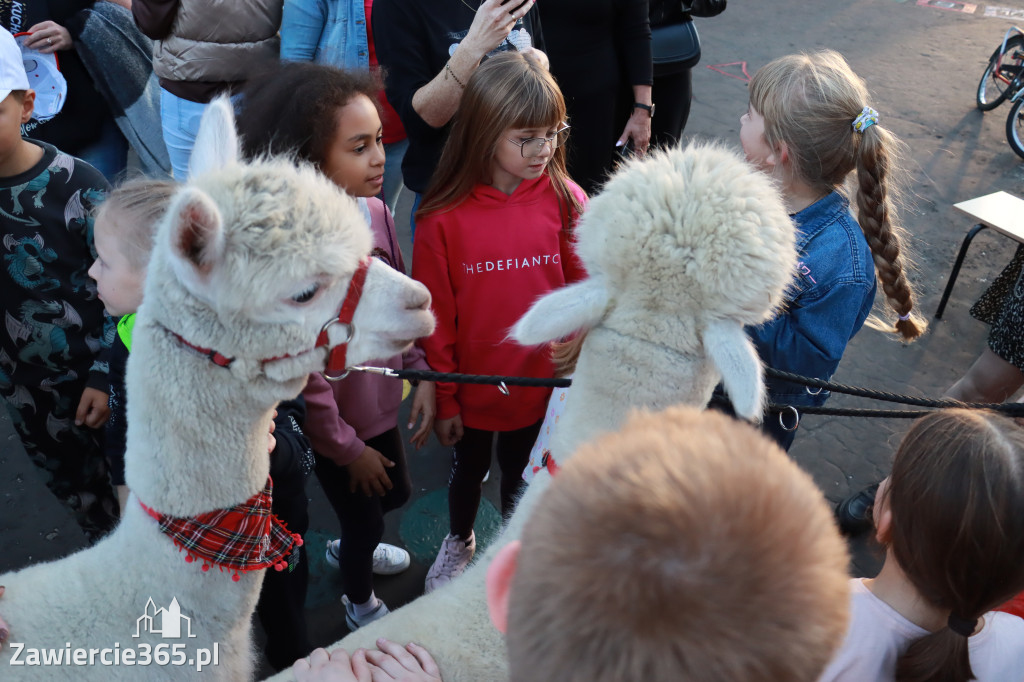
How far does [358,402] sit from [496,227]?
73 centimetres

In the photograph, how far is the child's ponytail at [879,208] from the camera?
6.56 ft

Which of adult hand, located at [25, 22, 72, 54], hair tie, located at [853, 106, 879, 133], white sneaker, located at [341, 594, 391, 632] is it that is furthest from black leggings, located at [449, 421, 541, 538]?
adult hand, located at [25, 22, 72, 54]

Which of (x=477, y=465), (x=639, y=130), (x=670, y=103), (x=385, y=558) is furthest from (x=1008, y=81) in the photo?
(x=385, y=558)

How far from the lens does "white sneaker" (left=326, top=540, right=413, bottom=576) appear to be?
9.51 feet

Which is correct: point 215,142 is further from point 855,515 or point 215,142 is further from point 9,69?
point 855,515

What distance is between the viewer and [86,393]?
2059 millimetres

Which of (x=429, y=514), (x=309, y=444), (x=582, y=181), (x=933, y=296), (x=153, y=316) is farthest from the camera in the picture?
(x=933, y=296)

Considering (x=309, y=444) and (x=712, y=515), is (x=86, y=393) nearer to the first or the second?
(x=309, y=444)

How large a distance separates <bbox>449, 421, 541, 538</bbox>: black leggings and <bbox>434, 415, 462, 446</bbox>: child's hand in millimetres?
99

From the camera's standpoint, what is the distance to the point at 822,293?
6.52ft

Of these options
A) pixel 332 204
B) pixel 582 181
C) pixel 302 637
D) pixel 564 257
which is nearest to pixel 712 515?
pixel 332 204

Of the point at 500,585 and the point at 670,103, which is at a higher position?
the point at 500,585

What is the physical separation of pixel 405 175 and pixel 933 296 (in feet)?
13.8

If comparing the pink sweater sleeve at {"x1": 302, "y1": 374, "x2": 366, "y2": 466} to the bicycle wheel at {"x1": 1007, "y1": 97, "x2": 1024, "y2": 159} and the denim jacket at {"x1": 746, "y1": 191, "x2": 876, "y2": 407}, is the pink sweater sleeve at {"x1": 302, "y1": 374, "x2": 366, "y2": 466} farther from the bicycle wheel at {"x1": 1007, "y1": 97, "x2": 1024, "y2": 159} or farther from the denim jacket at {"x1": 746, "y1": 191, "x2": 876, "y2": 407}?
the bicycle wheel at {"x1": 1007, "y1": 97, "x2": 1024, "y2": 159}
